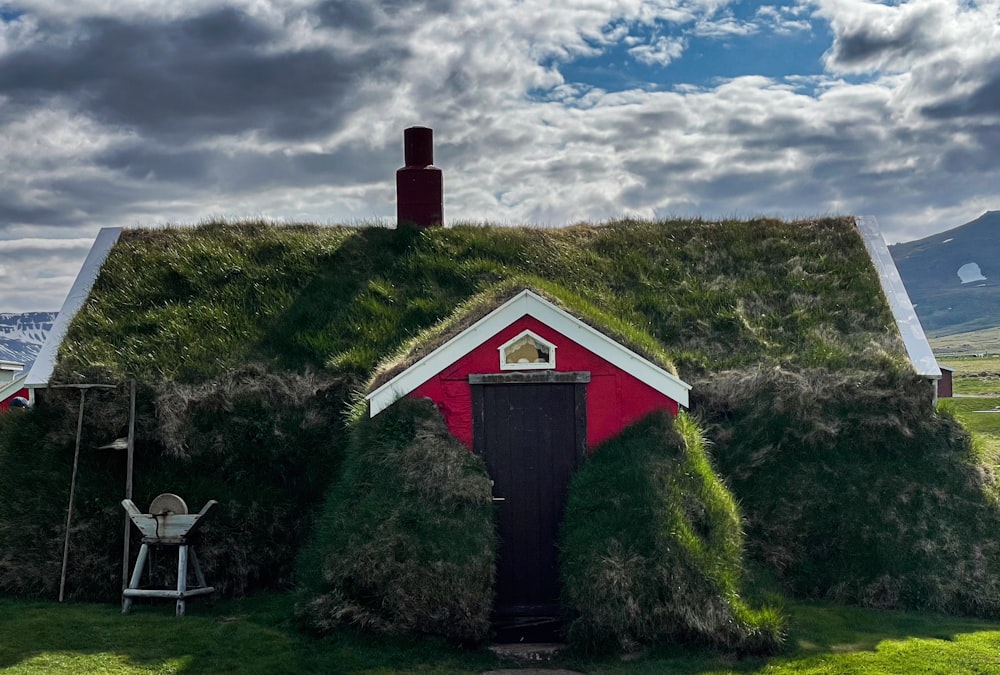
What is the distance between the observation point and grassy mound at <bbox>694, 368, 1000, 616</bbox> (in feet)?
45.1

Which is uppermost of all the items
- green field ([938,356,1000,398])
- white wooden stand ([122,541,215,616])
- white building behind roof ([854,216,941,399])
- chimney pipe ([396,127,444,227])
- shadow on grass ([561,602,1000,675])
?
green field ([938,356,1000,398])

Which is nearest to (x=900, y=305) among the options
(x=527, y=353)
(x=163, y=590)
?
(x=527, y=353)

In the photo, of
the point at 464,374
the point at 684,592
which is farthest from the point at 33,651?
the point at 684,592

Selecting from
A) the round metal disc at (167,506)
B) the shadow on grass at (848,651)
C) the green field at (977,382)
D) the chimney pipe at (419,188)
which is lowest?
the shadow on grass at (848,651)

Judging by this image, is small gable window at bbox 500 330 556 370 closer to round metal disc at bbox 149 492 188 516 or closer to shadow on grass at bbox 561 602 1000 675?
shadow on grass at bbox 561 602 1000 675

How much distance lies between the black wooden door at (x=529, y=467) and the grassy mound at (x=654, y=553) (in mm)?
437

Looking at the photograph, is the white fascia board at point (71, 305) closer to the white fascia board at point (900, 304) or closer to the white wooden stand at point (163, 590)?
the white wooden stand at point (163, 590)

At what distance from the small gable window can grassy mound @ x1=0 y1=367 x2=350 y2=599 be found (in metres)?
3.40

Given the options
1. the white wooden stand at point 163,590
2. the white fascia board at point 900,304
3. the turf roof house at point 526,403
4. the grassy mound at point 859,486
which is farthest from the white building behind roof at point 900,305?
the white wooden stand at point 163,590

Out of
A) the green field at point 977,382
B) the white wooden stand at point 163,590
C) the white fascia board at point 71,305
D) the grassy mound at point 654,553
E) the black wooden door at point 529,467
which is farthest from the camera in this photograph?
the green field at point 977,382

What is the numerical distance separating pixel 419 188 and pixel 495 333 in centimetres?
880

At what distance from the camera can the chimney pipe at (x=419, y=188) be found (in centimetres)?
2086

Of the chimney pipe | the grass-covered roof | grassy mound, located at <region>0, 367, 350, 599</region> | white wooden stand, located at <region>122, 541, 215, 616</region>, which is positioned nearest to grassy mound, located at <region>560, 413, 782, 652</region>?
the grass-covered roof

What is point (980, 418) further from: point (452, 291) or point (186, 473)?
point (186, 473)
